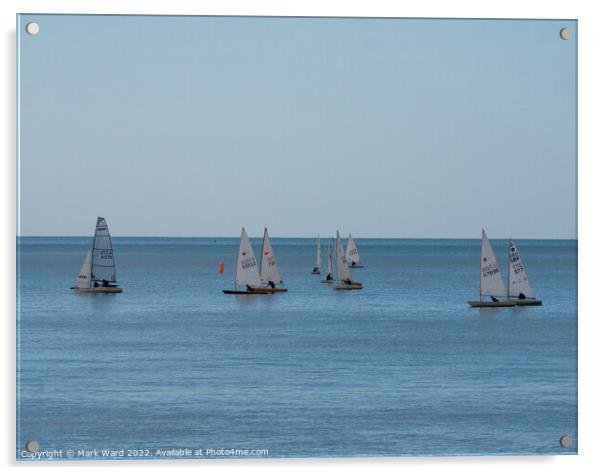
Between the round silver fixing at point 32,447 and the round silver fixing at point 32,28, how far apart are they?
410 centimetres

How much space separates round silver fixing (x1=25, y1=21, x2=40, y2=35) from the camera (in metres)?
11.6

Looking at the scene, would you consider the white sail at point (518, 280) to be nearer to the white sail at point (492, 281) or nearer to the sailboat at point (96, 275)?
the white sail at point (492, 281)

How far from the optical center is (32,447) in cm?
1131

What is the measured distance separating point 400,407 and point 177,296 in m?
17.0

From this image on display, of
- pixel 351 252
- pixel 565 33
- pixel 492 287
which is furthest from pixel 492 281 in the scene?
pixel 565 33

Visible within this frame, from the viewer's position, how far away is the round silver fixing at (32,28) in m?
11.6

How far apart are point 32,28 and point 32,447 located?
4.19m

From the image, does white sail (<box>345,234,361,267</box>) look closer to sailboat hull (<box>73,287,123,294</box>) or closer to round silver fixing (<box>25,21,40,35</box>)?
sailboat hull (<box>73,287,123,294</box>)

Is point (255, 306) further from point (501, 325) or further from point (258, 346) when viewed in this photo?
point (501, 325)

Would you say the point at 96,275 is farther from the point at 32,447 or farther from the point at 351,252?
the point at 32,447

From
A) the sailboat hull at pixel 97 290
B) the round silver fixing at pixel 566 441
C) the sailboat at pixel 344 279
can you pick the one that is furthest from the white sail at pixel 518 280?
the round silver fixing at pixel 566 441

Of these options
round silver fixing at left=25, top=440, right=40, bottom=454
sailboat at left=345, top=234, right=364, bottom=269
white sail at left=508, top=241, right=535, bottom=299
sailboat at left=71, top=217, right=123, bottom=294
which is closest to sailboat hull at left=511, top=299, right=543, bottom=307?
white sail at left=508, top=241, right=535, bottom=299

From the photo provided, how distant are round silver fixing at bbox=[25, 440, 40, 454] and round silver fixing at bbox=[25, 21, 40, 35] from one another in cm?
410

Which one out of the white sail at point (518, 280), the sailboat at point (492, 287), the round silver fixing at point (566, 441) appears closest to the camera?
the round silver fixing at point (566, 441)
